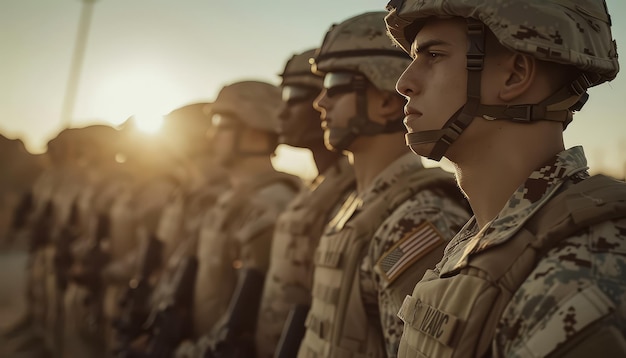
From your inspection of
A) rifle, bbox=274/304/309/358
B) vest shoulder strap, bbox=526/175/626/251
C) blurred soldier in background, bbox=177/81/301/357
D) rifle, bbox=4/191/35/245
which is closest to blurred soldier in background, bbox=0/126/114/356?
A: rifle, bbox=4/191/35/245

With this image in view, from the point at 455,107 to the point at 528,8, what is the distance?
384 millimetres

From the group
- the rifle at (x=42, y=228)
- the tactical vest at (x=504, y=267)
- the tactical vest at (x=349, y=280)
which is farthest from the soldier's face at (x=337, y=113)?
the rifle at (x=42, y=228)

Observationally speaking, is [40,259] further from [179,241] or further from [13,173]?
[13,173]

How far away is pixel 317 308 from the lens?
3729 mm

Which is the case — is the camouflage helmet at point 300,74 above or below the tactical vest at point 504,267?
above

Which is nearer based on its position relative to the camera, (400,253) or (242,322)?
(400,253)

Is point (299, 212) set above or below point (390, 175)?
below

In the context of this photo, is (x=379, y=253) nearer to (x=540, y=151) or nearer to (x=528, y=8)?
(x=540, y=151)

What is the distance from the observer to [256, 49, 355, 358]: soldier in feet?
16.3

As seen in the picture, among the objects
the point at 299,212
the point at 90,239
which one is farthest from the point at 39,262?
the point at 299,212

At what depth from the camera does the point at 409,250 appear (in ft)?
10.1

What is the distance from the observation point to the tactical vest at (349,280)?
339cm

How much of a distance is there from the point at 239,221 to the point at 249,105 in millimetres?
1366

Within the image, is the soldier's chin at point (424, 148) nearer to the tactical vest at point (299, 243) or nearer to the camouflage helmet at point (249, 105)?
the tactical vest at point (299, 243)
